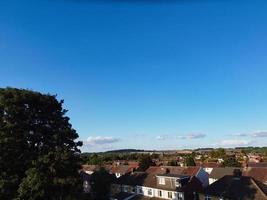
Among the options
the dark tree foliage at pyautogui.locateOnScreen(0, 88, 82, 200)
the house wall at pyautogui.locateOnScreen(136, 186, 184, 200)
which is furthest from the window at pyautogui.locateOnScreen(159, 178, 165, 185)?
the dark tree foliage at pyautogui.locateOnScreen(0, 88, 82, 200)

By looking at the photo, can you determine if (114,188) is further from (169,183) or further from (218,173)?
(218,173)

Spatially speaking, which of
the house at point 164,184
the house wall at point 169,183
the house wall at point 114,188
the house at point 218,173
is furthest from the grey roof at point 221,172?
the house wall at point 114,188

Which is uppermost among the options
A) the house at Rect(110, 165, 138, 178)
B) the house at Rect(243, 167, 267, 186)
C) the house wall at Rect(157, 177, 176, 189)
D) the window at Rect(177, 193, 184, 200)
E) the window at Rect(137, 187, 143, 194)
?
the house at Rect(110, 165, 138, 178)

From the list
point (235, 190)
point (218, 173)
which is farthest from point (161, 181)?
point (218, 173)

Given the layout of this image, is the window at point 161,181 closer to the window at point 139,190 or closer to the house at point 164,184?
the house at point 164,184

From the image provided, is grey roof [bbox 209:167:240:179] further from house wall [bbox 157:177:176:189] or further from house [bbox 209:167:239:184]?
house wall [bbox 157:177:176:189]

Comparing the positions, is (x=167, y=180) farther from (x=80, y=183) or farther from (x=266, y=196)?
(x=80, y=183)
